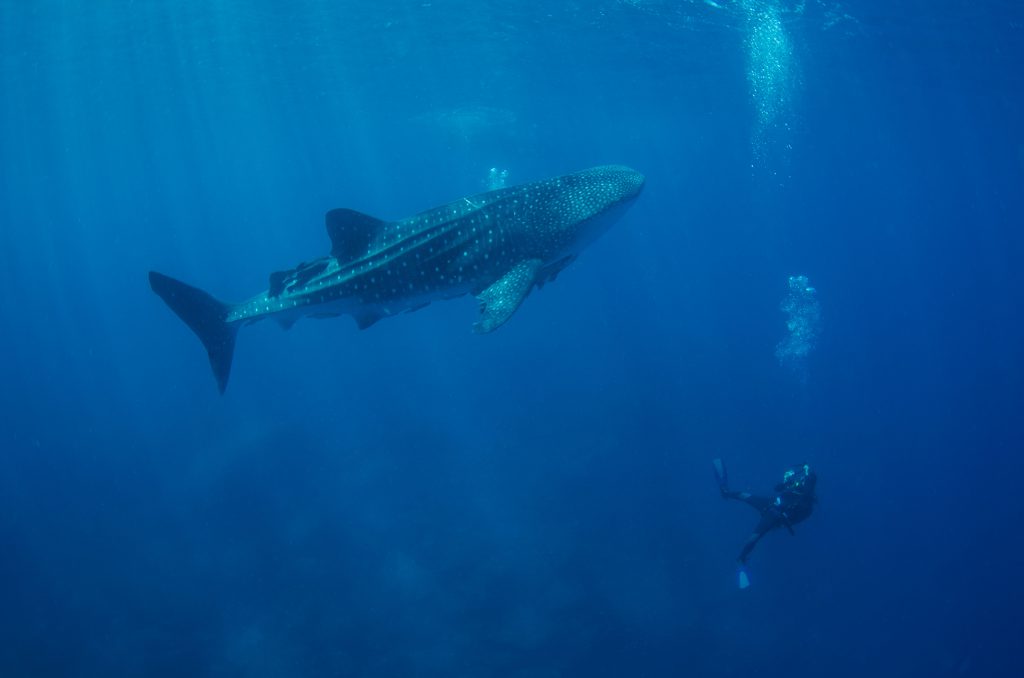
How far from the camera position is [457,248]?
662 cm

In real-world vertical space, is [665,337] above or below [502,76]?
below

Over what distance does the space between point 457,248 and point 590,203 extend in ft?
4.86

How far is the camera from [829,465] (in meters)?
25.3

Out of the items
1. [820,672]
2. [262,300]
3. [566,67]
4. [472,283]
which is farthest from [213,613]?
[566,67]

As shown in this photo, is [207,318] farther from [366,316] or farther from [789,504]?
[789,504]

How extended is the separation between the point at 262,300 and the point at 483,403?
18.6m

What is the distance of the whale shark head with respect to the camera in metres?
6.44

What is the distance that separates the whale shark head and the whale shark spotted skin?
0.04ft

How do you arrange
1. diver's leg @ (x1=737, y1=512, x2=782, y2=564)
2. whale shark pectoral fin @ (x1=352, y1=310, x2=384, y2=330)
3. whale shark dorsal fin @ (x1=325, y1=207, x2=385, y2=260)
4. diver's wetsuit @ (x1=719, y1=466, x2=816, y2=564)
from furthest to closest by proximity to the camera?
diver's leg @ (x1=737, y1=512, x2=782, y2=564) < diver's wetsuit @ (x1=719, y1=466, x2=816, y2=564) < whale shark pectoral fin @ (x1=352, y1=310, x2=384, y2=330) < whale shark dorsal fin @ (x1=325, y1=207, x2=385, y2=260)

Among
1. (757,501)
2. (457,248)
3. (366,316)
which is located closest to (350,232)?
(366,316)

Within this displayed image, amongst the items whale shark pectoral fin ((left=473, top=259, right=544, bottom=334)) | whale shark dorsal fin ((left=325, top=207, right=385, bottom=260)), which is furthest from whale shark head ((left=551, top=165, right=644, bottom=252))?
whale shark dorsal fin ((left=325, top=207, right=385, bottom=260))

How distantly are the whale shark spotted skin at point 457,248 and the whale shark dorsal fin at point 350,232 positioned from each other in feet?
0.04

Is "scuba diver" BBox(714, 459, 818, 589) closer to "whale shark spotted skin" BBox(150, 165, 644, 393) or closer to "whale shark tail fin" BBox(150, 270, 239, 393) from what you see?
"whale shark spotted skin" BBox(150, 165, 644, 393)

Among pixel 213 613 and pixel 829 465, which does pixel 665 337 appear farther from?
pixel 213 613
